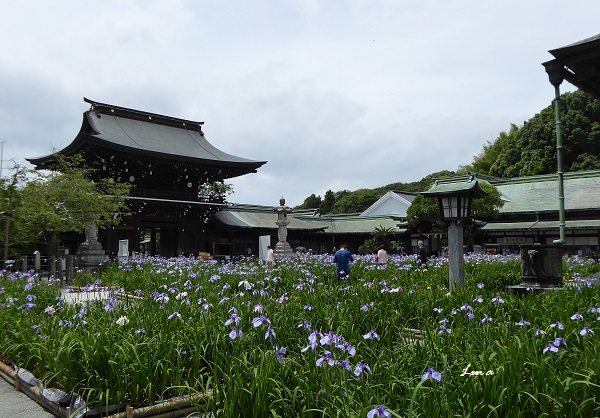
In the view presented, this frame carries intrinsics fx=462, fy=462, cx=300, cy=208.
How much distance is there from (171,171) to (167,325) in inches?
961

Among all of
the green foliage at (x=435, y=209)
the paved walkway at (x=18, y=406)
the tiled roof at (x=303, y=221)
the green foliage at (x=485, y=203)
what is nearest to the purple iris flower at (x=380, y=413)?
the paved walkway at (x=18, y=406)

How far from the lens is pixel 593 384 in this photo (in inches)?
108

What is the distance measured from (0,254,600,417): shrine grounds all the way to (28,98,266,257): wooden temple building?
18942 mm

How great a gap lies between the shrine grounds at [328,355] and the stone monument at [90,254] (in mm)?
8978

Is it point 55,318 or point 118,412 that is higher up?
point 55,318

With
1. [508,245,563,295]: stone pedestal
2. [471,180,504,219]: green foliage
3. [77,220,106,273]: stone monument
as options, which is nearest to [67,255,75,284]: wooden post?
[77,220,106,273]: stone monument

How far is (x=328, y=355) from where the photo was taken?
3129mm

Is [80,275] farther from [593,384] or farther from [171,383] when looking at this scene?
[593,384]

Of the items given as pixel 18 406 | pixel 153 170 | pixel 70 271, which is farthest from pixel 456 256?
pixel 153 170

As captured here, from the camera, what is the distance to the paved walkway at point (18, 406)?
4148 millimetres

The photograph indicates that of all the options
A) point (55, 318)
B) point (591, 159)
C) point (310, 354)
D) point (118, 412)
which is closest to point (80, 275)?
point (55, 318)

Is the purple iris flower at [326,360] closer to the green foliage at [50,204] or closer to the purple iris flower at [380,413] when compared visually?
the purple iris flower at [380,413]

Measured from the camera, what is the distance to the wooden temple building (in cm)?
2512

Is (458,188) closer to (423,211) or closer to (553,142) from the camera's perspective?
(423,211)
